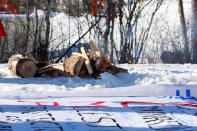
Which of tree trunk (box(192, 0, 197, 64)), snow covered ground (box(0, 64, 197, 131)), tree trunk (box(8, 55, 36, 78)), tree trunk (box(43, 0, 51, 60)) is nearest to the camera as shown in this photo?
snow covered ground (box(0, 64, 197, 131))

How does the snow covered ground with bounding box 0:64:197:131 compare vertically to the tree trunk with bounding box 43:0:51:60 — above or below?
below

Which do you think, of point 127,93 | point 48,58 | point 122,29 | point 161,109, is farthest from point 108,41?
point 161,109

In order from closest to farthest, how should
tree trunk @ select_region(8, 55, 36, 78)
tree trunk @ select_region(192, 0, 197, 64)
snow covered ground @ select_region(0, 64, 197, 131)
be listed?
snow covered ground @ select_region(0, 64, 197, 131), tree trunk @ select_region(8, 55, 36, 78), tree trunk @ select_region(192, 0, 197, 64)

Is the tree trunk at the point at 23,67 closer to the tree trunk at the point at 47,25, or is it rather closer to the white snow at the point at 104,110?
the white snow at the point at 104,110

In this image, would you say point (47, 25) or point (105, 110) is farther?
point (47, 25)

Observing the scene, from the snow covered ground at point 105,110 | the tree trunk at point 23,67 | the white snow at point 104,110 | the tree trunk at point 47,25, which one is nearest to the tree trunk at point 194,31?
the tree trunk at point 47,25

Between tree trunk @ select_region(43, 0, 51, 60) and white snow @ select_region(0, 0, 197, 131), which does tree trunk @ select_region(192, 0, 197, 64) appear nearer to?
tree trunk @ select_region(43, 0, 51, 60)

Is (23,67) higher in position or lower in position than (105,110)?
higher

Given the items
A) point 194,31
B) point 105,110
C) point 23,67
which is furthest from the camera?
point 194,31

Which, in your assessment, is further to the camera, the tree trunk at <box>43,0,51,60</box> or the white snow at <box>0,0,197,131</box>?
→ the tree trunk at <box>43,0,51,60</box>

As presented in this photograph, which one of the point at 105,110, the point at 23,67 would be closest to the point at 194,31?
the point at 23,67

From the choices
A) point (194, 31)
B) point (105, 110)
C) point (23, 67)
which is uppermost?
point (194, 31)

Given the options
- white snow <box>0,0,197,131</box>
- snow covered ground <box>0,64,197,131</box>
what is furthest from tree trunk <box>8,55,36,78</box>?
snow covered ground <box>0,64,197,131</box>

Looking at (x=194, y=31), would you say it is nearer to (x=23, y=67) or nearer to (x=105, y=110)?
(x=23, y=67)
